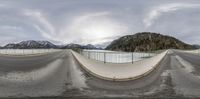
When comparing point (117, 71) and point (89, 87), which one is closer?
point (89, 87)

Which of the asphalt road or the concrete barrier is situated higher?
the concrete barrier

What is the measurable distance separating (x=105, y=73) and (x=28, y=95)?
12492 millimetres

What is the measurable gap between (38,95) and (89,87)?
469 cm

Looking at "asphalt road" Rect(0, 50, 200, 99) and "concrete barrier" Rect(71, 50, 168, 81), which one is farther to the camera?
"concrete barrier" Rect(71, 50, 168, 81)

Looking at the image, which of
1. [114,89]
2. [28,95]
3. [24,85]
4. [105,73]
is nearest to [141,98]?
[114,89]

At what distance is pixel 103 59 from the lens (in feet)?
136

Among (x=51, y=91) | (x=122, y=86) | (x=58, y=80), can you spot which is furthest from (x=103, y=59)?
(x=51, y=91)

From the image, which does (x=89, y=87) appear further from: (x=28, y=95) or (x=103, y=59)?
(x=103, y=59)

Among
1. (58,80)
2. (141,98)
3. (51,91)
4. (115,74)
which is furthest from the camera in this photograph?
(115,74)

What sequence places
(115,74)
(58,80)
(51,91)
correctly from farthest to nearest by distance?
(115,74) < (58,80) < (51,91)

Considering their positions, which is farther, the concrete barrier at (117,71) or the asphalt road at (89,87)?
the concrete barrier at (117,71)

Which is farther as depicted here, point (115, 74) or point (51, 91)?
point (115, 74)

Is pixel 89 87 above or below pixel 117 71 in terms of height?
below

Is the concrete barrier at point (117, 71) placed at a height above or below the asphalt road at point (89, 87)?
above
